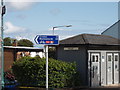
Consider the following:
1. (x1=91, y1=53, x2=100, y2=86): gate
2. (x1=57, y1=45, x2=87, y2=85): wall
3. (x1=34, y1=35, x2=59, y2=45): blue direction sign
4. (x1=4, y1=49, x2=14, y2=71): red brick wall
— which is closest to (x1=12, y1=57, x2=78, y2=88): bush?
(x1=57, y1=45, x2=87, y2=85): wall

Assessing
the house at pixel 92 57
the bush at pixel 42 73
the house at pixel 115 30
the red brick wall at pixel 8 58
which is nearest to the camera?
the bush at pixel 42 73

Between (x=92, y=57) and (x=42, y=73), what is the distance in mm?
3755

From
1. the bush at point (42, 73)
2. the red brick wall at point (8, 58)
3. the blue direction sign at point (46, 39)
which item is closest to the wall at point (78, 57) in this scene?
the bush at point (42, 73)

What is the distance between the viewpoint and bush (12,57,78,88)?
44.3 feet

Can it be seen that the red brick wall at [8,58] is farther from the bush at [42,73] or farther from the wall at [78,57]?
the bush at [42,73]

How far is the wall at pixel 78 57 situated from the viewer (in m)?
15.5

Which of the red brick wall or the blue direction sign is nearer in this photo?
the blue direction sign

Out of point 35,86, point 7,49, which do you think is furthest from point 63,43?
point 7,49

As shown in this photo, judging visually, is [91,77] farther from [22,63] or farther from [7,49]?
[7,49]

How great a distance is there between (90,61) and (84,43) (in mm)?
1221

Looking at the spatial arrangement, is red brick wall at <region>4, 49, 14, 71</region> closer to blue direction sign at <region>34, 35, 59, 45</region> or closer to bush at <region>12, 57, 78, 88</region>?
bush at <region>12, 57, 78, 88</region>

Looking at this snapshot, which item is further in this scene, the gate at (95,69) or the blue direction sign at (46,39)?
the gate at (95,69)

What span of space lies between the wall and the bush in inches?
46.4

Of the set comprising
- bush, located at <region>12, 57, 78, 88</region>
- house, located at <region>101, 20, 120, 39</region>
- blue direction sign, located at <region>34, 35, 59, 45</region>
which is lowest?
bush, located at <region>12, 57, 78, 88</region>
